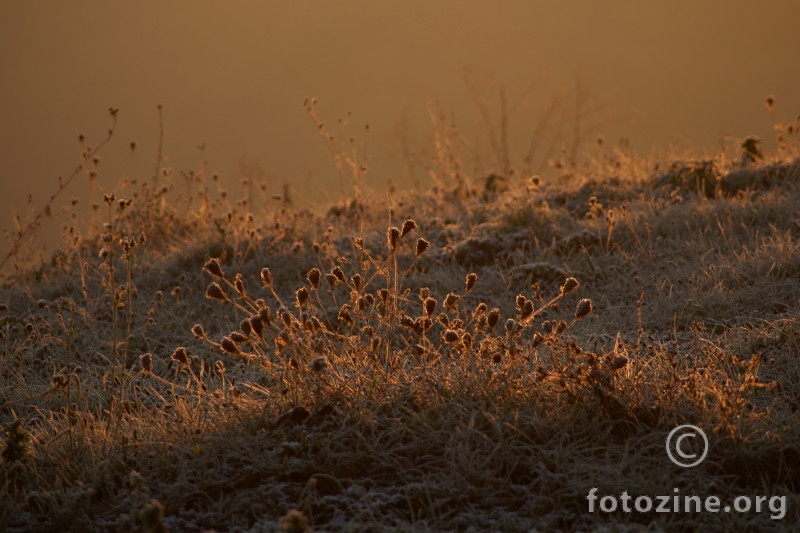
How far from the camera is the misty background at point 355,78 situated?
32.8 ft

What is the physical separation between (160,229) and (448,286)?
3.55 metres

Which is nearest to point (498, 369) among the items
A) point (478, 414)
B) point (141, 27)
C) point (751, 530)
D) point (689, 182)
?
point (478, 414)

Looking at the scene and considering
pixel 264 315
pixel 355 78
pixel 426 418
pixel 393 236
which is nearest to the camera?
pixel 426 418

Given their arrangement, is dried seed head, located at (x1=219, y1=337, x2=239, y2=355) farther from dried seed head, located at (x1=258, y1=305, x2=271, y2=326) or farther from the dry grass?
dried seed head, located at (x1=258, y1=305, x2=271, y2=326)

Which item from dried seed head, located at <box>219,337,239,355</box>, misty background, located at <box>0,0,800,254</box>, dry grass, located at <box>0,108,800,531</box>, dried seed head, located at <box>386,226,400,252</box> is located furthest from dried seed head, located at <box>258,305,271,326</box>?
misty background, located at <box>0,0,800,254</box>

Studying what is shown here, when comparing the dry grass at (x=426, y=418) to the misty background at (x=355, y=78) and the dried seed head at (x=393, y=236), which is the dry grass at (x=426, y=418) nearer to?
the dried seed head at (x=393, y=236)

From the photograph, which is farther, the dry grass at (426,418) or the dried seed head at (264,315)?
the dried seed head at (264,315)

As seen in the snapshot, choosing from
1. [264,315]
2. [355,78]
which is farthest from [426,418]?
[355,78]

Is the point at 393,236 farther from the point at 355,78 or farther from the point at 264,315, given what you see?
the point at 355,78

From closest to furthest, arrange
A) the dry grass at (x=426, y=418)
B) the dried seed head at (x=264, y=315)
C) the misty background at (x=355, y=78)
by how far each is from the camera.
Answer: the dry grass at (x=426, y=418)
the dried seed head at (x=264, y=315)
the misty background at (x=355, y=78)

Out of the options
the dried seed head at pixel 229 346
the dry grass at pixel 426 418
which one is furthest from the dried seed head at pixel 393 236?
the dried seed head at pixel 229 346

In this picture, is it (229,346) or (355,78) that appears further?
(355,78)

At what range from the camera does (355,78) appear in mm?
26125

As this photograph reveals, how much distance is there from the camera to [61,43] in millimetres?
51469
